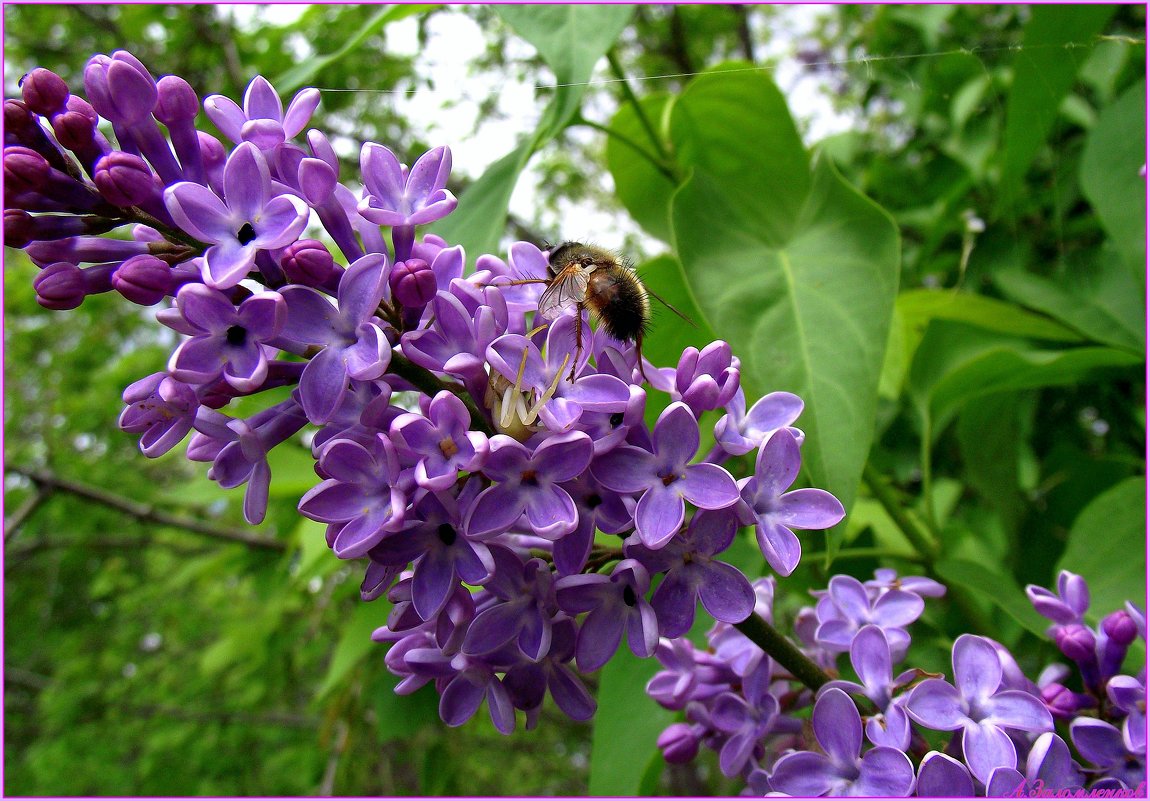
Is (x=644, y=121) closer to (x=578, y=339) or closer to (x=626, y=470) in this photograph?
(x=578, y=339)

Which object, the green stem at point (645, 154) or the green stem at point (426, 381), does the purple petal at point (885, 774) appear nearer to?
the green stem at point (426, 381)

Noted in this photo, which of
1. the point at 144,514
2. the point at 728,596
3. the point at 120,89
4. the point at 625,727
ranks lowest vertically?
the point at 144,514

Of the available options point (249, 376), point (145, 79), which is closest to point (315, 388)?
point (249, 376)

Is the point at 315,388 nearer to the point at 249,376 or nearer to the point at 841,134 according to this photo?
the point at 249,376

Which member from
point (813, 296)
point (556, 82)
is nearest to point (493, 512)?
point (813, 296)

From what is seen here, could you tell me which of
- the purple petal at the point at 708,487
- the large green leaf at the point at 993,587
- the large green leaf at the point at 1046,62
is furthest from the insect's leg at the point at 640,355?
the large green leaf at the point at 1046,62
